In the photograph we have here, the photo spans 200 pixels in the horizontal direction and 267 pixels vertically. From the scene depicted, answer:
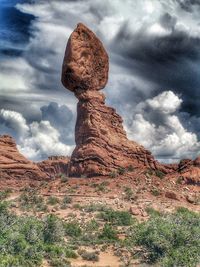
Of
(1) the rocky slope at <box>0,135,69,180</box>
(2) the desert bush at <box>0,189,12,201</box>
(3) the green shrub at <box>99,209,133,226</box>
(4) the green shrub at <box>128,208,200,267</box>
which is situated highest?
(1) the rocky slope at <box>0,135,69,180</box>

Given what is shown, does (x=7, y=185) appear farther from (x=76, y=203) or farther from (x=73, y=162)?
(x=76, y=203)

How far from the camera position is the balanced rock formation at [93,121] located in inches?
2248

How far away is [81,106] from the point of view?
5969cm

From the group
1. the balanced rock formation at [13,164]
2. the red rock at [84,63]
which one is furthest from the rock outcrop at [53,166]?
the red rock at [84,63]

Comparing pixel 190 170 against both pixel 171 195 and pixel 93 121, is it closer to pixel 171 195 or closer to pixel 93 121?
pixel 171 195

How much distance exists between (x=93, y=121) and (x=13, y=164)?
24544 mm

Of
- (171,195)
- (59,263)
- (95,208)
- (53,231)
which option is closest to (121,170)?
(171,195)

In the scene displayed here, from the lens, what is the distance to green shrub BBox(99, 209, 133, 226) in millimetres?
41688

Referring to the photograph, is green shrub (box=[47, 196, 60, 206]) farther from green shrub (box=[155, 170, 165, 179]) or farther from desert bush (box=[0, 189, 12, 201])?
green shrub (box=[155, 170, 165, 179])

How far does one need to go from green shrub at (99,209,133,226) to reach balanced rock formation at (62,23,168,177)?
518 inches

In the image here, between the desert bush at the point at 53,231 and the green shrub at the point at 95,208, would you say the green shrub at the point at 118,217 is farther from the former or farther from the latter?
the desert bush at the point at 53,231

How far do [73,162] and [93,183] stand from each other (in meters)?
6.09

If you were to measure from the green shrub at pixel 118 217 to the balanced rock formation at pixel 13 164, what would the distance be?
34.3m

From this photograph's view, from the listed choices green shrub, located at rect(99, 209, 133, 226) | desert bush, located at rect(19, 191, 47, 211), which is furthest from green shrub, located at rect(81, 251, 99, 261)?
desert bush, located at rect(19, 191, 47, 211)
